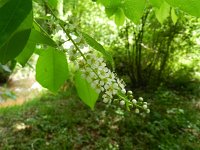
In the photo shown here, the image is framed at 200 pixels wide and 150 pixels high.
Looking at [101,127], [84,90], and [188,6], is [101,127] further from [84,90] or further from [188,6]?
[188,6]

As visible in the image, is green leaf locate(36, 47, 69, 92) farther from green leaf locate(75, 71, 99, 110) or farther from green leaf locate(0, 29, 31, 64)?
green leaf locate(0, 29, 31, 64)

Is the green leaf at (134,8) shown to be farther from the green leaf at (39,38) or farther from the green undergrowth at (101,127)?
the green undergrowth at (101,127)

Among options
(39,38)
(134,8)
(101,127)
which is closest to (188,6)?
(134,8)

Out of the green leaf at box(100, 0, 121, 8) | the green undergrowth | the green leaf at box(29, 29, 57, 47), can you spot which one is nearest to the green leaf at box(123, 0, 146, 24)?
the green leaf at box(100, 0, 121, 8)

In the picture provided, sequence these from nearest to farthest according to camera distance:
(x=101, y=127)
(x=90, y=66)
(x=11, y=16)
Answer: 1. (x=11, y=16)
2. (x=90, y=66)
3. (x=101, y=127)

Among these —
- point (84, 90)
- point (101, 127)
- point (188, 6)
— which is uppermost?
point (188, 6)

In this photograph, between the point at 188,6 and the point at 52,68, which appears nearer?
the point at 188,6

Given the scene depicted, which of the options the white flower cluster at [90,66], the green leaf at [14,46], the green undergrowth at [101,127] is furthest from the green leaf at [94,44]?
the green undergrowth at [101,127]
